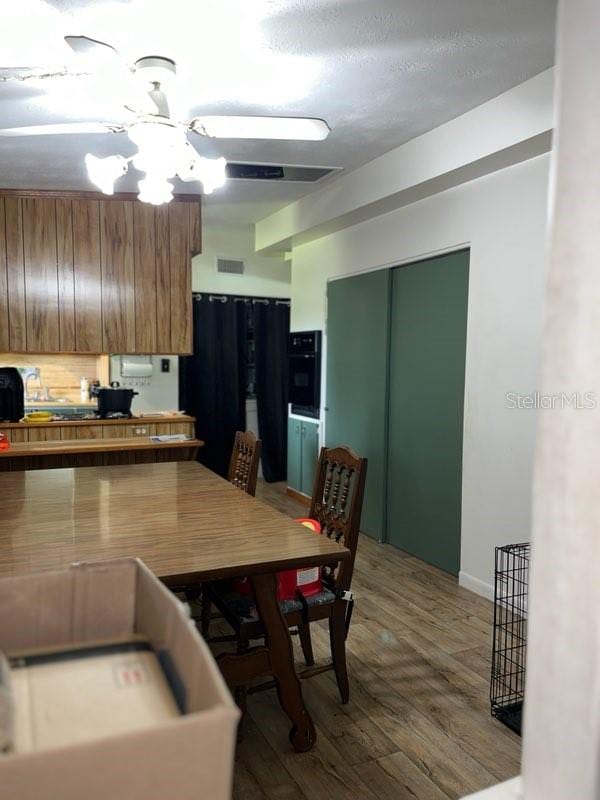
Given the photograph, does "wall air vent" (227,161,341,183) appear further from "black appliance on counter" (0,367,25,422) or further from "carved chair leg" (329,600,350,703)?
"carved chair leg" (329,600,350,703)

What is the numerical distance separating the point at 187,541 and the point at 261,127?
150 cm

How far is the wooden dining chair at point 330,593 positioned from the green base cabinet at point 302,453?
2.75m

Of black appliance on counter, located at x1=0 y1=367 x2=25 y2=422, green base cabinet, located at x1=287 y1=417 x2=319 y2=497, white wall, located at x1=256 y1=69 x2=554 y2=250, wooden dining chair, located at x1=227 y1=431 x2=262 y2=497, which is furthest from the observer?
green base cabinet, located at x1=287 y1=417 x2=319 y2=497

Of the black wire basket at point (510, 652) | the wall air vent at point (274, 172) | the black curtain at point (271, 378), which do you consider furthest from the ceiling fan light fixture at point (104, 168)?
the black curtain at point (271, 378)

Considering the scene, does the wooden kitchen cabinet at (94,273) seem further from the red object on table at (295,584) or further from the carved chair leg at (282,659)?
the carved chair leg at (282,659)

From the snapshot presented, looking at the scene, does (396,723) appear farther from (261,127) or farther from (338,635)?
(261,127)

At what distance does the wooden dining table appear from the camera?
165cm

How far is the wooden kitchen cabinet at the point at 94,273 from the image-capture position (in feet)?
14.0

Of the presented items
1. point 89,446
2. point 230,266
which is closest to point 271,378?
point 230,266

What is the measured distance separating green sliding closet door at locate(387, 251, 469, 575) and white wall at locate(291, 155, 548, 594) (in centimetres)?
→ 12

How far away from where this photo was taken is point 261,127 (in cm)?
214

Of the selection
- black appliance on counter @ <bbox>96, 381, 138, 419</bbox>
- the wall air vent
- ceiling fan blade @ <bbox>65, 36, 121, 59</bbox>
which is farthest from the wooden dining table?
the wall air vent

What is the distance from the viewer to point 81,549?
1731 millimetres

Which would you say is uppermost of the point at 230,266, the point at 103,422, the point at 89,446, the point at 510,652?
the point at 230,266
